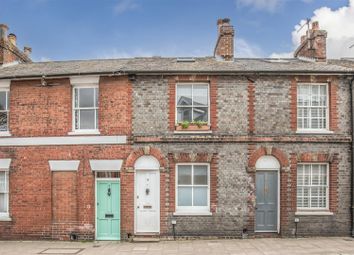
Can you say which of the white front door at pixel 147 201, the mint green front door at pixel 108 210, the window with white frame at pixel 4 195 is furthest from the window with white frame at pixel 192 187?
the window with white frame at pixel 4 195

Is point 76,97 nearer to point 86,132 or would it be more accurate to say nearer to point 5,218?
point 86,132

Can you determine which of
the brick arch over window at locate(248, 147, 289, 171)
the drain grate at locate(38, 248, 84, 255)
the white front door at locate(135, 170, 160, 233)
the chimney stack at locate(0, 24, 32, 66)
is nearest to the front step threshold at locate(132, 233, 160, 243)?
the white front door at locate(135, 170, 160, 233)

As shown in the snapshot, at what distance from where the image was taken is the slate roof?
517 inches

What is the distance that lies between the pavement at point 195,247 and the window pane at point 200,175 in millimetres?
2185

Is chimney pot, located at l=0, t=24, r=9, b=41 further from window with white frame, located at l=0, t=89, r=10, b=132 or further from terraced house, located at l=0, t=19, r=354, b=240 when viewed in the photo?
terraced house, located at l=0, t=19, r=354, b=240

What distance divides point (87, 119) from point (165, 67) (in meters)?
3.77

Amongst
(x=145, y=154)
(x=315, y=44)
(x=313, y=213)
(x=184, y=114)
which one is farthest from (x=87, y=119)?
(x=315, y=44)

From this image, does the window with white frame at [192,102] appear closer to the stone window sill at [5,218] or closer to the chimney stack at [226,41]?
the chimney stack at [226,41]

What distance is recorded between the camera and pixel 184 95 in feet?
44.3

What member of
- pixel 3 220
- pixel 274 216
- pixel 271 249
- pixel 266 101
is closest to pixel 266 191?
pixel 274 216

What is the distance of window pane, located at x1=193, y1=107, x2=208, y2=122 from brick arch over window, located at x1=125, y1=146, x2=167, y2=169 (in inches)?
79.6

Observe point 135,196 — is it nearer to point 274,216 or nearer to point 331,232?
point 274,216

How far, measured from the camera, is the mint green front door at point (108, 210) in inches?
515

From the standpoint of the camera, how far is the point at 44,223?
43.3 ft
